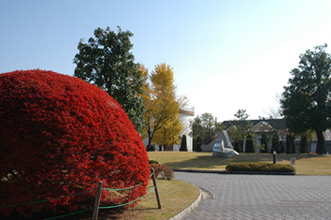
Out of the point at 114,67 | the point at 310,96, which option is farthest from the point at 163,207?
the point at 310,96

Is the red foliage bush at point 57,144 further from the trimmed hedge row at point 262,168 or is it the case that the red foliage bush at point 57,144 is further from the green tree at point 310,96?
the green tree at point 310,96

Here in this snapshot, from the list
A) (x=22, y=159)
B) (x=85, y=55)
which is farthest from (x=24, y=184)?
(x=85, y=55)

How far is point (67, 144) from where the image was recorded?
574 centimetres

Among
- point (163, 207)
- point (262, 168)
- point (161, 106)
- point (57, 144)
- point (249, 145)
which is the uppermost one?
point (161, 106)

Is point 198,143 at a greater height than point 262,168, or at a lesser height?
greater

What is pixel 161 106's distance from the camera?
121 feet

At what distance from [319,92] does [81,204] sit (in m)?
37.2

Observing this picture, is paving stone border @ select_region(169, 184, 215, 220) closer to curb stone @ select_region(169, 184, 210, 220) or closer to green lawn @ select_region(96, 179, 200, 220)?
curb stone @ select_region(169, 184, 210, 220)

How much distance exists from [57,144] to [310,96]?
127 feet

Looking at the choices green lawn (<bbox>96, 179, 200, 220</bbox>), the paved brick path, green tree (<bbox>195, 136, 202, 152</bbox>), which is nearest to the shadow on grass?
the paved brick path

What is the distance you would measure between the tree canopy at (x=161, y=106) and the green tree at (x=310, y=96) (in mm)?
15229

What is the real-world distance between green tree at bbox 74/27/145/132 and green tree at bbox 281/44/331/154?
2599 centimetres

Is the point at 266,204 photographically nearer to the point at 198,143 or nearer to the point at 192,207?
the point at 192,207

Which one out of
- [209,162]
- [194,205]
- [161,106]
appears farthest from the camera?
[161,106]
